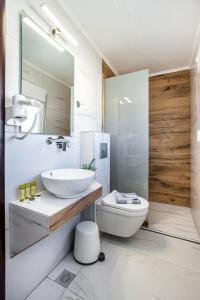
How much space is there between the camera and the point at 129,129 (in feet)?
7.46

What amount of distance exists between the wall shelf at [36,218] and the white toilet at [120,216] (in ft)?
2.12

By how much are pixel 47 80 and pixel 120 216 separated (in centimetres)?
145

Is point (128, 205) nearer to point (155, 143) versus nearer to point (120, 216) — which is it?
point (120, 216)

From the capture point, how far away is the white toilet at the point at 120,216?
157 cm

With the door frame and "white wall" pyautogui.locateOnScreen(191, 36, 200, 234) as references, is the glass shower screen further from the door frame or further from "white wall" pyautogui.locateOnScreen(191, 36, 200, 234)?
the door frame

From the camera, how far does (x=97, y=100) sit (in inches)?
88.1

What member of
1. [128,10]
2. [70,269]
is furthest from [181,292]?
[128,10]

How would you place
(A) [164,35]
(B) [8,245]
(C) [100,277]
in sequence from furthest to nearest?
1. (A) [164,35]
2. (C) [100,277]
3. (B) [8,245]

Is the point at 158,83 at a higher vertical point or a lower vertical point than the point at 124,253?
higher

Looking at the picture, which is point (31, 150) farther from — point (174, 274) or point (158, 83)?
point (158, 83)

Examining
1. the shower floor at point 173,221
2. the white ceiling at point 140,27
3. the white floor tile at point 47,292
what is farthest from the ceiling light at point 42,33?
the shower floor at point 173,221

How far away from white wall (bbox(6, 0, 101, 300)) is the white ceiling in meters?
0.22

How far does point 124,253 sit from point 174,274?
1.48 feet

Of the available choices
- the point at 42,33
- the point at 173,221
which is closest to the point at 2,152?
the point at 42,33
